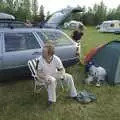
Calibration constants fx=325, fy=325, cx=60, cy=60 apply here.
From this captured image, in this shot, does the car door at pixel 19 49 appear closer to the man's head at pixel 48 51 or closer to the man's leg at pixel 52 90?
the man's head at pixel 48 51

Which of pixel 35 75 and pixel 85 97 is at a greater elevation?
pixel 35 75

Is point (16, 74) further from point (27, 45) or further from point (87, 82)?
point (87, 82)

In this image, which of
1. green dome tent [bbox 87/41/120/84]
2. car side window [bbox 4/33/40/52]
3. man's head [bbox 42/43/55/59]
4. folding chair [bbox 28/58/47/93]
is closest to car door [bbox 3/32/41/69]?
car side window [bbox 4/33/40/52]

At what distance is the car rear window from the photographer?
8.67m

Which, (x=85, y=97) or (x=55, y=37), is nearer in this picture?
(x=85, y=97)

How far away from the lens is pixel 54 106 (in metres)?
6.79

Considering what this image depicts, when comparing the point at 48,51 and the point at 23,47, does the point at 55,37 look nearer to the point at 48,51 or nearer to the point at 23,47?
the point at 23,47

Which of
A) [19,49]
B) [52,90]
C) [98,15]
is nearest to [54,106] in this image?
[52,90]

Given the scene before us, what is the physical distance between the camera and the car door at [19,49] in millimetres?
7781

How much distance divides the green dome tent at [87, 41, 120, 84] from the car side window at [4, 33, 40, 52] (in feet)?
6.73

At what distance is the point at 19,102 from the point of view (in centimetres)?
701

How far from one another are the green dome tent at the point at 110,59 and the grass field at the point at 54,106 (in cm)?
40

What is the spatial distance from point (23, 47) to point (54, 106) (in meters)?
2.05

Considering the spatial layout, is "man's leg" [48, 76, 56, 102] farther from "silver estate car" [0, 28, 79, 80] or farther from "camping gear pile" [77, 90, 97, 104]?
"silver estate car" [0, 28, 79, 80]
